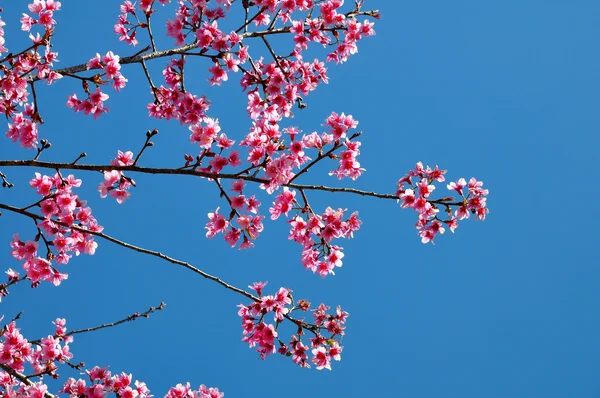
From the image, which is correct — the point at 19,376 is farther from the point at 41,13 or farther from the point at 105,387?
the point at 41,13

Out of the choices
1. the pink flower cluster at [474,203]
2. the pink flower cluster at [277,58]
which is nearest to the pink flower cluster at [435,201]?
the pink flower cluster at [474,203]

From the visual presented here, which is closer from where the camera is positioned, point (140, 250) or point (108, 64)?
point (140, 250)

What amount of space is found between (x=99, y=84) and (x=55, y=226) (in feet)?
5.70

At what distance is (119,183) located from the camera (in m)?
5.49

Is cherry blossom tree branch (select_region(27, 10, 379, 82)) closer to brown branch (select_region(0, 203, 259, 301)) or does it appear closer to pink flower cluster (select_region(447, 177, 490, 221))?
brown branch (select_region(0, 203, 259, 301))

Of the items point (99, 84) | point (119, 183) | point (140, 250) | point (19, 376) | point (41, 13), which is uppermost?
point (41, 13)

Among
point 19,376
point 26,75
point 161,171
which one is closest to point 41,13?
point 26,75

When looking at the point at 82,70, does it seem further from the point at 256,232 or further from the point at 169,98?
the point at 256,232

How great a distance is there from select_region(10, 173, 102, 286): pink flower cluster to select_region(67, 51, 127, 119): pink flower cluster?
1.25 m

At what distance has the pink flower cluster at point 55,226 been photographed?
17.9ft

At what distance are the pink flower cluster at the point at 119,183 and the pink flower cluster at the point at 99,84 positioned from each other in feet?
3.86

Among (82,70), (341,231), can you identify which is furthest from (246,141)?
(82,70)

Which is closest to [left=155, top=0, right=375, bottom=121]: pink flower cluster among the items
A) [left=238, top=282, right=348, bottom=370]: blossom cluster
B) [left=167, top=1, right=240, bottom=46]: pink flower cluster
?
[left=167, top=1, right=240, bottom=46]: pink flower cluster

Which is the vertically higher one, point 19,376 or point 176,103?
point 176,103
